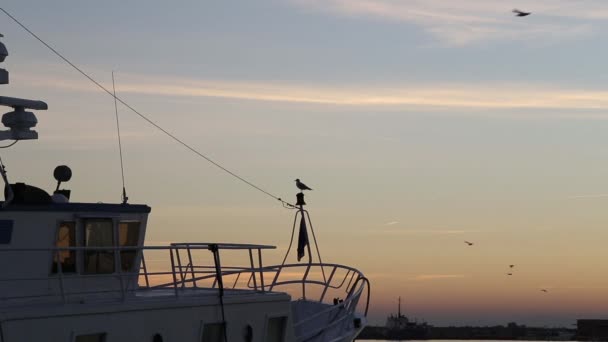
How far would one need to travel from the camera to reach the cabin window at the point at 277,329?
29.8 metres

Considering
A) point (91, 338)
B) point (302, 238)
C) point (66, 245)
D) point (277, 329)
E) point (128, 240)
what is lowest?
point (91, 338)

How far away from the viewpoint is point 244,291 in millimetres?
29875

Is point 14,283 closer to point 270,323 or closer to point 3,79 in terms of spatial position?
point 3,79

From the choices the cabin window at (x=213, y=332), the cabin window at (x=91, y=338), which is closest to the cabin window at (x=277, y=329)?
the cabin window at (x=213, y=332)

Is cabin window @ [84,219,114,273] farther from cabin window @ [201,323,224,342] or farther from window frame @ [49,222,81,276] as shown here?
cabin window @ [201,323,224,342]

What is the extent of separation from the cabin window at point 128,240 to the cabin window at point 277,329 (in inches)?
150

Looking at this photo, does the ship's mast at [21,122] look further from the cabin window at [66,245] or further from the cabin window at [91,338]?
the cabin window at [91,338]

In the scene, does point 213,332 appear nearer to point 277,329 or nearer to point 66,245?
point 277,329

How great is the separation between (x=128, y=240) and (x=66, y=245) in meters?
1.84

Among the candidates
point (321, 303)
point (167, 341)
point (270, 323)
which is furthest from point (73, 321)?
point (321, 303)

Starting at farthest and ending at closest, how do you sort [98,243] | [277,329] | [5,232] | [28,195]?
[277,329] → [98,243] → [28,195] → [5,232]

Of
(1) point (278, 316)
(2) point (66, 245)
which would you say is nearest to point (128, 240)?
(2) point (66, 245)

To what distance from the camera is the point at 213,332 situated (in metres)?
27.9

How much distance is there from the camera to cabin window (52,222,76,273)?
87.0 feet
